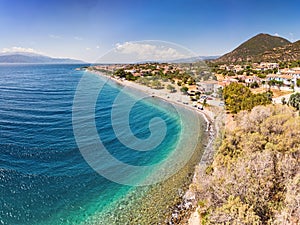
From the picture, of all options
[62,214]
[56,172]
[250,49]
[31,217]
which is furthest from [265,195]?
[250,49]

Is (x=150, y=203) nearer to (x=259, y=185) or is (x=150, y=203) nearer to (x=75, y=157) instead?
(x=259, y=185)

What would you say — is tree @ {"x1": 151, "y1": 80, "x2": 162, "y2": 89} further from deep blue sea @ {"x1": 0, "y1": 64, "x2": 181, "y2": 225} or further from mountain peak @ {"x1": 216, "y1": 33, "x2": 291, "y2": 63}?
mountain peak @ {"x1": 216, "y1": 33, "x2": 291, "y2": 63}

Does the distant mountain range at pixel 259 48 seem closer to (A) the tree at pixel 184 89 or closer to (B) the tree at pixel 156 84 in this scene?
(B) the tree at pixel 156 84

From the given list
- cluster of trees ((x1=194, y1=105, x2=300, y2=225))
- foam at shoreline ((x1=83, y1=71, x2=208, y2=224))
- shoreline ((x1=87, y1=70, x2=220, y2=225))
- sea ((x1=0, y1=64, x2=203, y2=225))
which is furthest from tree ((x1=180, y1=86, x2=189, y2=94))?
cluster of trees ((x1=194, y1=105, x2=300, y2=225))

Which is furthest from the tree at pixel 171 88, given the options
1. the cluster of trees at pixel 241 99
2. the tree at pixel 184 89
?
the cluster of trees at pixel 241 99

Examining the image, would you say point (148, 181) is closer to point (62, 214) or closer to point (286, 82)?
point (62, 214)

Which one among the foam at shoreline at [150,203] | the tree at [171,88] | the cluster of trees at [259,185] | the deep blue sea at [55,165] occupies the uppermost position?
the cluster of trees at [259,185]

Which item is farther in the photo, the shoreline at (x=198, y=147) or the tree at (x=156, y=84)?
the tree at (x=156, y=84)
